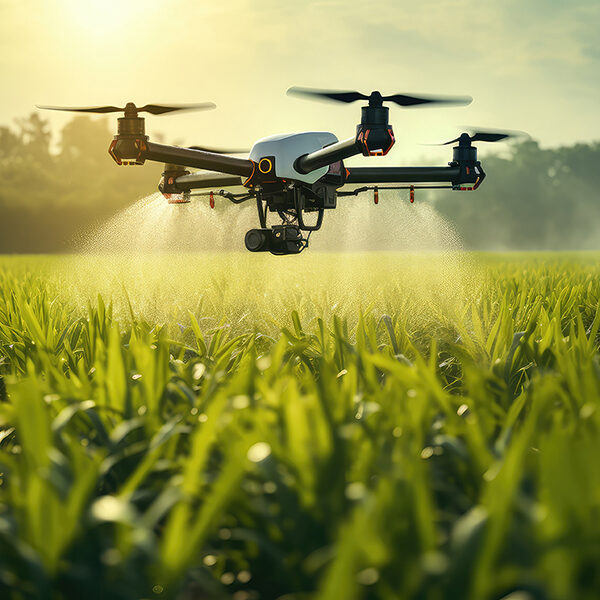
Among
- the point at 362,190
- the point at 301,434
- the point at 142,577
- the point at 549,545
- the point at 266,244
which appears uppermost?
the point at 362,190

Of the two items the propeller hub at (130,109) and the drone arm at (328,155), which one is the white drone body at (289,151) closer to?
the drone arm at (328,155)

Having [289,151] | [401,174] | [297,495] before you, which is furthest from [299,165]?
[297,495]

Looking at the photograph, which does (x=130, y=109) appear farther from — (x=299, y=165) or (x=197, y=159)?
(x=299, y=165)

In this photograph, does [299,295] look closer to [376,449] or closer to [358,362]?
[358,362]

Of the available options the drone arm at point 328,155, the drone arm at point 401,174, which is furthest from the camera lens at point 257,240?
the drone arm at point 401,174

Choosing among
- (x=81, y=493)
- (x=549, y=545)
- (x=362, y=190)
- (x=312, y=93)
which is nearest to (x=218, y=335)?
(x=312, y=93)

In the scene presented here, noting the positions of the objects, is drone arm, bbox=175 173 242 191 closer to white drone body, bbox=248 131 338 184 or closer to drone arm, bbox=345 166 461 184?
white drone body, bbox=248 131 338 184

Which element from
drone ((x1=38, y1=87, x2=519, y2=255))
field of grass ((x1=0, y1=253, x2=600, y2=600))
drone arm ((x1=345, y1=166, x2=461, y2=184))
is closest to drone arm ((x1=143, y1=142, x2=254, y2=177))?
drone ((x1=38, y1=87, x2=519, y2=255))
